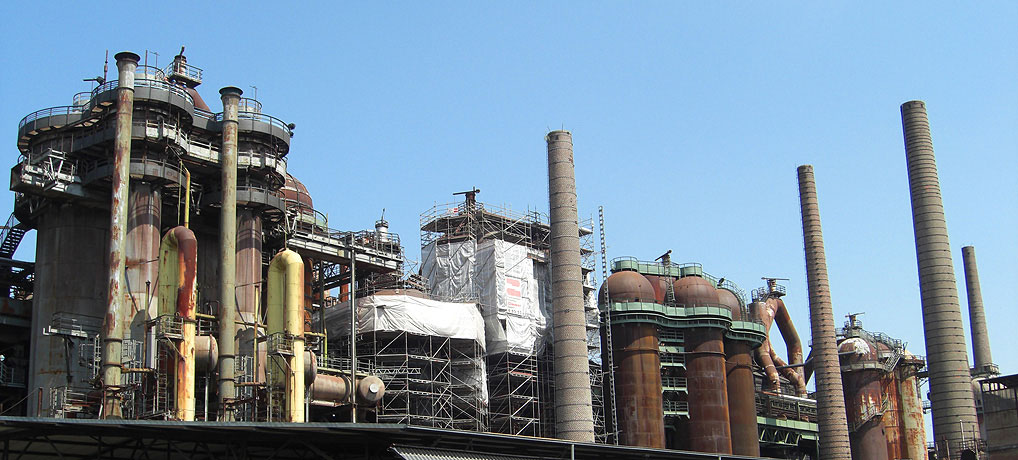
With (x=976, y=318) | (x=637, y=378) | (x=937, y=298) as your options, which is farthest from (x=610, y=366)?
(x=976, y=318)

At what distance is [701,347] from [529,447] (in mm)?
38284

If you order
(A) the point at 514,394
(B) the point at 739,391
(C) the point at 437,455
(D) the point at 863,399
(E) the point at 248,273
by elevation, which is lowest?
(C) the point at 437,455

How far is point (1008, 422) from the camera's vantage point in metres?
57.9

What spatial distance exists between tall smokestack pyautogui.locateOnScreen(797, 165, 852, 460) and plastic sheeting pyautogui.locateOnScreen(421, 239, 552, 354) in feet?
65.1

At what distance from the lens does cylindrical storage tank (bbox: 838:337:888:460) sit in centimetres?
8119

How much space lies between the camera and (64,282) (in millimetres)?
49875

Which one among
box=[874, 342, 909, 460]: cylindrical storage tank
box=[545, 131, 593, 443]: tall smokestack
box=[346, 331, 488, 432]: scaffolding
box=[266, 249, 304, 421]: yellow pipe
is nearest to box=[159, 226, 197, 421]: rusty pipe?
box=[266, 249, 304, 421]: yellow pipe

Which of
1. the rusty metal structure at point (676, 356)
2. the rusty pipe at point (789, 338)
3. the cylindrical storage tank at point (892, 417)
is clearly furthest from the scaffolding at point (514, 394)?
the rusty pipe at point (789, 338)

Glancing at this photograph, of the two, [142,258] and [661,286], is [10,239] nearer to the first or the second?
[142,258]

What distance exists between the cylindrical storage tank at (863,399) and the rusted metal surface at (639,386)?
19.4m

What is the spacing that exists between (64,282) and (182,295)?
249 inches

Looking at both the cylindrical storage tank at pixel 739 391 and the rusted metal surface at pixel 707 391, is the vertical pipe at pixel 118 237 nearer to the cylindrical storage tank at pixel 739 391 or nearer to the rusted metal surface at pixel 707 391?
the rusted metal surface at pixel 707 391

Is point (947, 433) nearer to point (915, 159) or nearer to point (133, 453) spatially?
point (915, 159)

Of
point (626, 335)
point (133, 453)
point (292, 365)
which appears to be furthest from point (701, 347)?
point (133, 453)
